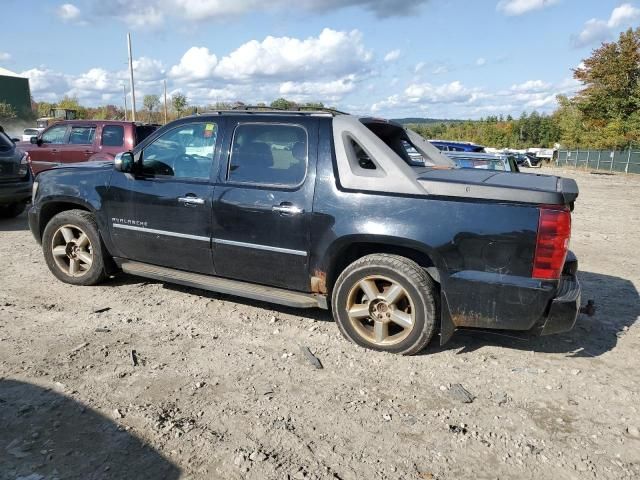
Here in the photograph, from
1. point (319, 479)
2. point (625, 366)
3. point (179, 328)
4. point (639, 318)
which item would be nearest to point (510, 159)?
point (639, 318)

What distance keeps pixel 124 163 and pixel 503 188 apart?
336 centimetres

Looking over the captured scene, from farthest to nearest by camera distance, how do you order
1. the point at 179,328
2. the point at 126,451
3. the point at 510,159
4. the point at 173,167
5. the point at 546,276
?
the point at 510,159
the point at 173,167
the point at 179,328
the point at 546,276
the point at 126,451

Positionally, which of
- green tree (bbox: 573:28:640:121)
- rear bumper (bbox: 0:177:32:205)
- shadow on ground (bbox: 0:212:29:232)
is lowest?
shadow on ground (bbox: 0:212:29:232)

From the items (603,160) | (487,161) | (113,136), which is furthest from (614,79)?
(113,136)

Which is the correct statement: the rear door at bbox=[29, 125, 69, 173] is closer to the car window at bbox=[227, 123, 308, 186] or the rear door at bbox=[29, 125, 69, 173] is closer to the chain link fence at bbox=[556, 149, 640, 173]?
the car window at bbox=[227, 123, 308, 186]

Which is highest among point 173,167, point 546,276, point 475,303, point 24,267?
point 173,167

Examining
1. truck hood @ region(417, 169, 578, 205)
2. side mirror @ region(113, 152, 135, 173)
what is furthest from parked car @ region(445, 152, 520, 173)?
side mirror @ region(113, 152, 135, 173)

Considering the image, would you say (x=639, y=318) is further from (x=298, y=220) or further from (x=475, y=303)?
(x=298, y=220)

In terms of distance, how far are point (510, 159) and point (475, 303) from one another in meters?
7.71

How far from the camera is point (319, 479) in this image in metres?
2.50

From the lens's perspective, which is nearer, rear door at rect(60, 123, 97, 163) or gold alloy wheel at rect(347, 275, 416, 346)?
gold alloy wheel at rect(347, 275, 416, 346)

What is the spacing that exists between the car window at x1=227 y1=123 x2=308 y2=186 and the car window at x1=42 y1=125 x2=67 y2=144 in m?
8.92

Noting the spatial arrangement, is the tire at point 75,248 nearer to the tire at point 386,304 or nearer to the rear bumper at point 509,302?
the tire at point 386,304

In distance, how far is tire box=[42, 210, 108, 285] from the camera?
521 cm
